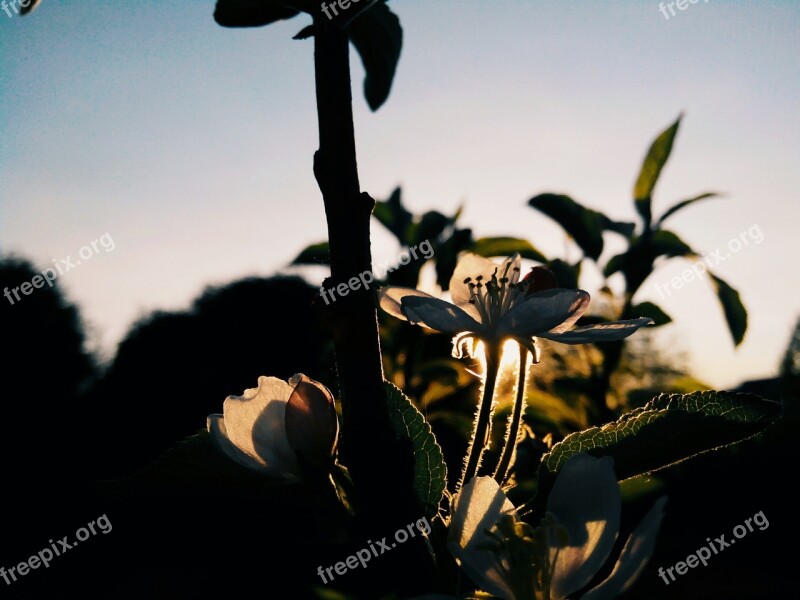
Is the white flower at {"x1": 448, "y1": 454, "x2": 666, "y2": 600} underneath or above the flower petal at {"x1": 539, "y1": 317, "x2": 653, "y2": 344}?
underneath

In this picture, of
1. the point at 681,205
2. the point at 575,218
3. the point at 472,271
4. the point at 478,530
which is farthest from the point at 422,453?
the point at 681,205

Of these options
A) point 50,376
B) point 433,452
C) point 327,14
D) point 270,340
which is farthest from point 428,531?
point 50,376

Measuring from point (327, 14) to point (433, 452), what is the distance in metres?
0.34

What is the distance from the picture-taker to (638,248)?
51.3 inches

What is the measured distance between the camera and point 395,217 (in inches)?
65.9

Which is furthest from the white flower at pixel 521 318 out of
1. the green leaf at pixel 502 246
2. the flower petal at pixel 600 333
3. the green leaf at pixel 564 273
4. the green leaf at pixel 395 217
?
the green leaf at pixel 395 217

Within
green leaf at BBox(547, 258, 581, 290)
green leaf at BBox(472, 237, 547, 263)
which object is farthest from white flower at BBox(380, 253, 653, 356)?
green leaf at BBox(472, 237, 547, 263)

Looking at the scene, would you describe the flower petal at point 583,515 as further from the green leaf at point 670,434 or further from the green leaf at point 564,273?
the green leaf at point 564,273

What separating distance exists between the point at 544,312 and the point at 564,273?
692 millimetres

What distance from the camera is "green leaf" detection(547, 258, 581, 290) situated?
46.8 inches

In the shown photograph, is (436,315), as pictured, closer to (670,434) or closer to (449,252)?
(670,434)

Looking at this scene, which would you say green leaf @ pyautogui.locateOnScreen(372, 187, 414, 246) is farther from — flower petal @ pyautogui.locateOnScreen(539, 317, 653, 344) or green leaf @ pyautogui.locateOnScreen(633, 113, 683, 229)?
flower petal @ pyautogui.locateOnScreen(539, 317, 653, 344)

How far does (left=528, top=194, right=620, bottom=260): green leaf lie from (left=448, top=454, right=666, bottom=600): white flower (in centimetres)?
90

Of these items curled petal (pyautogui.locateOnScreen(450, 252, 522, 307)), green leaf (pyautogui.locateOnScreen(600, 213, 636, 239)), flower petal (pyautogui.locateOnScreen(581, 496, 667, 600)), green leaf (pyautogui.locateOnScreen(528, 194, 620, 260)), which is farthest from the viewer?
green leaf (pyautogui.locateOnScreen(600, 213, 636, 239))
